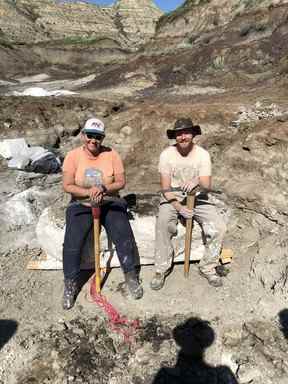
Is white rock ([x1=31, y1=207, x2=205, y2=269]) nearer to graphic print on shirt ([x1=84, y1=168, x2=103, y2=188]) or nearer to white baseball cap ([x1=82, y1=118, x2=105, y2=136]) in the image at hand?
graphic print on shirt ([x1=84, y1=168, x2=103, y2=188])

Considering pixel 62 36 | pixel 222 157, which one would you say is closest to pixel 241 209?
pixel 222 157

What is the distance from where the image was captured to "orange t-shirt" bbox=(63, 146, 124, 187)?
169 inches

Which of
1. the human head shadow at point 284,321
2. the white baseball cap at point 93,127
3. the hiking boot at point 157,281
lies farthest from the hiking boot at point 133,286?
the white baseball cap at point 93,127

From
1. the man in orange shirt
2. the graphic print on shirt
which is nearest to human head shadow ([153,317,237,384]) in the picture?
the man in orange shirt

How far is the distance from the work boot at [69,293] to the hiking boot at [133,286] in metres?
0.62

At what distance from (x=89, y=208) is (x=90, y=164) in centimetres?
52

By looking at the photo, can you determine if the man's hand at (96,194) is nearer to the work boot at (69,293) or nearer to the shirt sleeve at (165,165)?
the shirt sleeve at (165,165)

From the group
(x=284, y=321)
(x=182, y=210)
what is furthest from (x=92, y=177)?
(x=284, y=321)

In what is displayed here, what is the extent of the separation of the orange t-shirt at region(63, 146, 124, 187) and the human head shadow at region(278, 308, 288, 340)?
8.06 ft

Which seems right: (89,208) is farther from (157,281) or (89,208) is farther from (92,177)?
(157,281)

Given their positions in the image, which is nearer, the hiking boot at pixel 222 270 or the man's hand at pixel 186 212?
the man's hand at pixel 186 212

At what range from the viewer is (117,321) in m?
4.03

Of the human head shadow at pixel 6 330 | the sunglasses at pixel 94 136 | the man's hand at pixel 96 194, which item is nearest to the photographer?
the human head shadow at pixel 6 330

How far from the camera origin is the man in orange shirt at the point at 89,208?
13.7 feet
